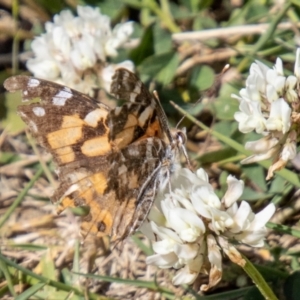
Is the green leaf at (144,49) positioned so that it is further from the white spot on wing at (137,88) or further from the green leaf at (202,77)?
the white spot on wing at (137,88)

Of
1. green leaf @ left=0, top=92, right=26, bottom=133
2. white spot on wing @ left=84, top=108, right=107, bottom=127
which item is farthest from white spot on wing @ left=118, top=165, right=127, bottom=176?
green leaf @ left=0, top=92, right=26, bottom=133

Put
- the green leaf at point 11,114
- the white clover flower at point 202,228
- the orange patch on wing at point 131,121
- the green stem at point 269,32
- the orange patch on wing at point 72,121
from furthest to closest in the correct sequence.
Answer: the green leaf at point 11,114
the green stem at point 269,32
the orange patch on wing at point 72,121
the orange patch on wing at point 131,121
the white clover flower at point 202,228

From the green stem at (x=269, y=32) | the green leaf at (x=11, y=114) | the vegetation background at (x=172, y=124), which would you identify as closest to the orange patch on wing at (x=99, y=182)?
the vegetation background at (x=172, y=124)

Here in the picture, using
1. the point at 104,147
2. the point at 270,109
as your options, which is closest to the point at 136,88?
the point at 104,147

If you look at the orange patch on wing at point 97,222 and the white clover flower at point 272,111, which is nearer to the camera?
the white clover flower at point 272,111

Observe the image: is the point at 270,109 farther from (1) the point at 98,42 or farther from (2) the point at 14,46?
(2) the point at 14,46

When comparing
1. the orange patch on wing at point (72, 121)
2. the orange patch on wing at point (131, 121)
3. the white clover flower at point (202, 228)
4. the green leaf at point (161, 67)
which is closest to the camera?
the white clover flower at point (202, 228)

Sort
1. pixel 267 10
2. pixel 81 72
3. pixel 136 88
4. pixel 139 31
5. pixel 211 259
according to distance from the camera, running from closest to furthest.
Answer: pixel 211 259
pixel 136 88
pixel 81 72
pixel 267 10
pixel 139 31
